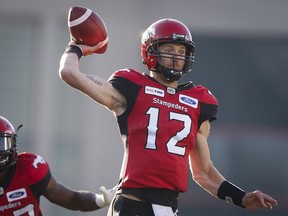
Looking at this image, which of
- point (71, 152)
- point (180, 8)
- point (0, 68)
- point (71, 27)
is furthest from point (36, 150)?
point (71, 27)

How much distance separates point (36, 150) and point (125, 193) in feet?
25.7

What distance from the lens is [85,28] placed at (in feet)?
13.9

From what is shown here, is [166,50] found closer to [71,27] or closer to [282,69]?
[71,27]

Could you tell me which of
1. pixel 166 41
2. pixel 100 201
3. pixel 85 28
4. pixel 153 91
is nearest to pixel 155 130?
pixel 153 91

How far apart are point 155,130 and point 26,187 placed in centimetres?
118

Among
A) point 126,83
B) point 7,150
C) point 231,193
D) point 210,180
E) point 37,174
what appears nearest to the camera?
point 126,83

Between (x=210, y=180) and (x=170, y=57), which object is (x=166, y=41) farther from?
(x=210, y=180)

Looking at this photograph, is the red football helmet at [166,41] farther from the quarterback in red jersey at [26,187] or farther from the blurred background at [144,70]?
the blurred background at [144,70]

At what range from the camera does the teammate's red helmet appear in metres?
4.71

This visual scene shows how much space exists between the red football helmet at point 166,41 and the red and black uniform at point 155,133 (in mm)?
94

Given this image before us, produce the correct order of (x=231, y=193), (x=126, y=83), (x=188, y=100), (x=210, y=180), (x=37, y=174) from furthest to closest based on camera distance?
(x=37, y=174)
(x=210, y=180)
(x=231, y=193)
(x=188, y=100)
(x=126, y=83)

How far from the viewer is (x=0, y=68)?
475 inches

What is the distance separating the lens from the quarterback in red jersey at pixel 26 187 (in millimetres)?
4754

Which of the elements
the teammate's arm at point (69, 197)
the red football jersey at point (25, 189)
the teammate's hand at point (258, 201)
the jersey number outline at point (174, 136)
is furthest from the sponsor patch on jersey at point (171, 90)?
the red football jersey at point (25, 189)
